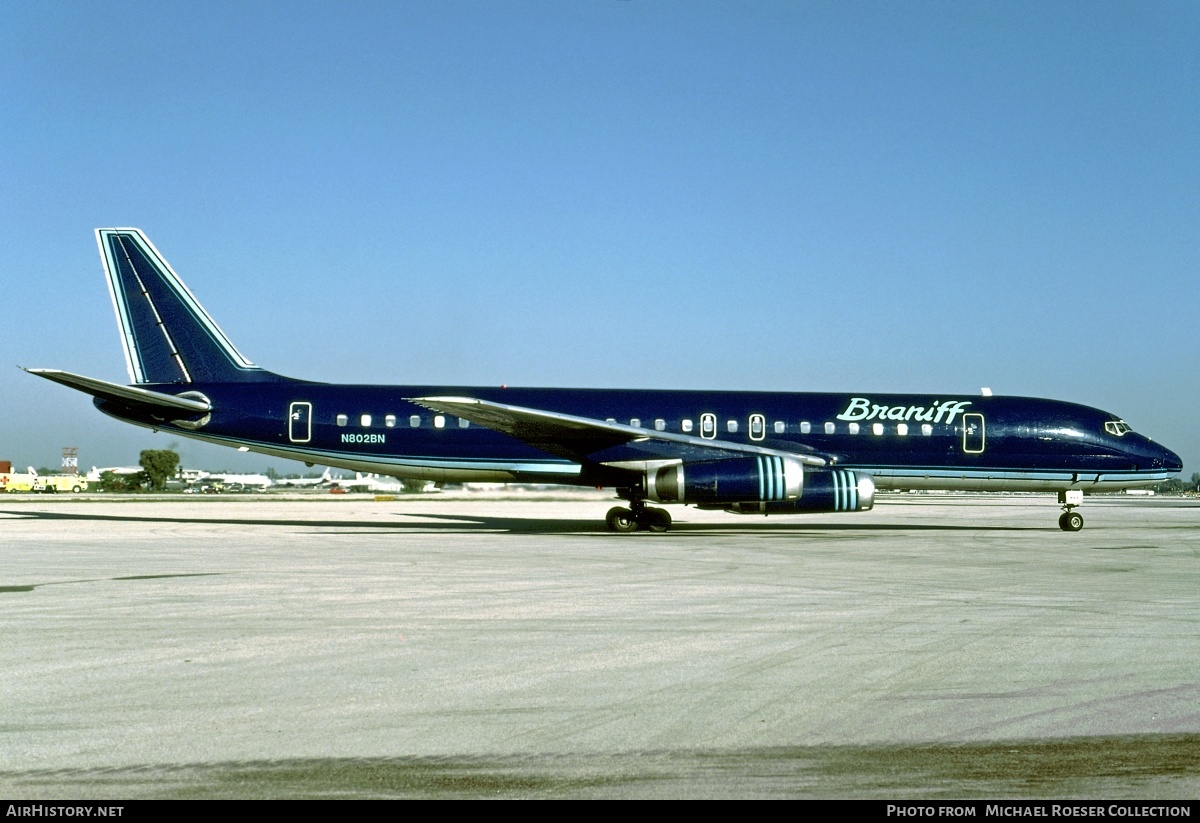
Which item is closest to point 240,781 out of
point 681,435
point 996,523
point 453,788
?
point 453,788

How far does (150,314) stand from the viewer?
2444 centimetres

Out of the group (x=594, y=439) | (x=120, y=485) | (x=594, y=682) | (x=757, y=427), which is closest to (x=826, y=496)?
(x=757, y=427)

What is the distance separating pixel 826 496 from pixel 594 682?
1546cm

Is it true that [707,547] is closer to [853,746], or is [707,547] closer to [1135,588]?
[1135,588]

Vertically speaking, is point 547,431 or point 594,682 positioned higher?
point 547,431

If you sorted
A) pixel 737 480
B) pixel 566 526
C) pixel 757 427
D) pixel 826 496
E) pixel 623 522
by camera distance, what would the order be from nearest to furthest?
1. pixel 737 480
2. pixel 826 496
3. pixel 623 522
4. pixel 757 427
5. pixel 566 526

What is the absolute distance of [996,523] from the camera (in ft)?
95.9

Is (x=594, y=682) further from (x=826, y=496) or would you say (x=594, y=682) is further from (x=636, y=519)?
(x=636, y=519)

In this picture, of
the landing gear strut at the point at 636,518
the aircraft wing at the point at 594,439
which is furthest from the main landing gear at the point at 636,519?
the aircraft wing at the point at 594,439

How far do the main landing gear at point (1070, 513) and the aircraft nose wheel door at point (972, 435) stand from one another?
2852 millimetres

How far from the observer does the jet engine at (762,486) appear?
20.8 m

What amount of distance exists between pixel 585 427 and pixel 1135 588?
1192 cm

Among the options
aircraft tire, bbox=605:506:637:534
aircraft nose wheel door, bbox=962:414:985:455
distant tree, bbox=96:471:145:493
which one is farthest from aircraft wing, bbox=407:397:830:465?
distant tree, bbox=96:471:145:493

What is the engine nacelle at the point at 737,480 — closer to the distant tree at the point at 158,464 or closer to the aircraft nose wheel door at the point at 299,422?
the aircraft nose wheel door at the point at 299,422
